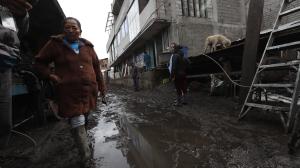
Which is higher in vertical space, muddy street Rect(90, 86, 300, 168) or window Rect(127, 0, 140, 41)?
window Rect(127, 0, 140, 41)

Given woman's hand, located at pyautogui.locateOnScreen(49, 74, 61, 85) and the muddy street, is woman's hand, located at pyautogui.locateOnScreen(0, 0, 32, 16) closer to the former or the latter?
woman's hand, located at pyautogui.locateOnScreen(49, 74, 61, 85)

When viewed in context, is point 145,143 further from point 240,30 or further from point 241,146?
point 240,30

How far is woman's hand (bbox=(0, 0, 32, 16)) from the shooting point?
6.52 ft

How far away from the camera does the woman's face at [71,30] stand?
101 inches

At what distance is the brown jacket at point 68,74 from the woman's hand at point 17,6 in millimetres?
423

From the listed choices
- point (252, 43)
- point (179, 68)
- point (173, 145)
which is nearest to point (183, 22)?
point (179, 68)

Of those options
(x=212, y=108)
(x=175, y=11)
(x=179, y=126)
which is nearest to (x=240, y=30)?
(x=175, y=11)

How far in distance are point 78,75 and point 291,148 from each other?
2603 millimetres

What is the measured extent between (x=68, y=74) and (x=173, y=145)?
174 centimetres

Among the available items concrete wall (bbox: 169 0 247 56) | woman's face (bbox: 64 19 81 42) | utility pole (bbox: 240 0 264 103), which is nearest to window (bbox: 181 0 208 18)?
concrete wall (bbox: 169 0 247 56)

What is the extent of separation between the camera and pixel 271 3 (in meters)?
12.8

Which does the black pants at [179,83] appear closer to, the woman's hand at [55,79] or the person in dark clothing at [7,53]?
the woman's hand at [55,79]

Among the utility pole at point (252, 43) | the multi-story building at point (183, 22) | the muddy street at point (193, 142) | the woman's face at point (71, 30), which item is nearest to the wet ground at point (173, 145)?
the muddy street at point (193, 142)

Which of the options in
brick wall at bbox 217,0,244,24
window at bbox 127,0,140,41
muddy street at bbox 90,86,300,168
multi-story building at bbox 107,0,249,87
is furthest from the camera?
window at bbox 127,0,140,41
